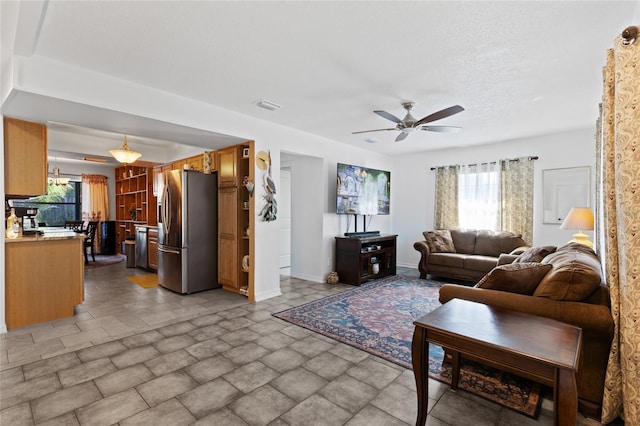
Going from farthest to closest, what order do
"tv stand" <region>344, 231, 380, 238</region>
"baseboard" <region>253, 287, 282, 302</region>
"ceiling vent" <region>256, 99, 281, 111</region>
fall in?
1. "tv stand" <region>344, 231, 380, 238</region>
2. "baseboard" <region>253, 287, 282, 302</region>
3. "ceiling vent" <region>256, 99, 281, 111</region>

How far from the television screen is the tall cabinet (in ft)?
5.34

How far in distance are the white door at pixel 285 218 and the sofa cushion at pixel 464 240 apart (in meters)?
3.25

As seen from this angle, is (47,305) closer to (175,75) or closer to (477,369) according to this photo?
(175,75)

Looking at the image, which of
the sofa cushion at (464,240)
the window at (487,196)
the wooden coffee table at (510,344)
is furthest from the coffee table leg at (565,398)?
the window at (487,196)

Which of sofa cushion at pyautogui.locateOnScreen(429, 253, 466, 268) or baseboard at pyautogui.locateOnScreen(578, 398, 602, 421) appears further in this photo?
sofa cushion at pyautogui.locateOnScreen(429, 253, 466, 268)

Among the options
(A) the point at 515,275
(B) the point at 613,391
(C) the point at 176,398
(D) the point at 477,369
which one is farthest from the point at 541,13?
(C) the point at 176,398

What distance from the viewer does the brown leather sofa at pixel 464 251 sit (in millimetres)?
5160

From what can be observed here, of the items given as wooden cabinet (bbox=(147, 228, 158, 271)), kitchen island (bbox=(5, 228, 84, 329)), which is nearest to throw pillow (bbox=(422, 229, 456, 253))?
wooden cabinet (bbox=(147, 228, 158, 271))

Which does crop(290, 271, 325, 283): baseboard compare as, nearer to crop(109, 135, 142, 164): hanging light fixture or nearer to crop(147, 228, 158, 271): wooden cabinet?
crop(147, 228, 158, 271): wooden cabinet

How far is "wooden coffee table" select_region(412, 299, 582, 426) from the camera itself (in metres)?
1.25

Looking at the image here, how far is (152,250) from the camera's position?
6012 mm

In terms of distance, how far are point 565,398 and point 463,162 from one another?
556 cm

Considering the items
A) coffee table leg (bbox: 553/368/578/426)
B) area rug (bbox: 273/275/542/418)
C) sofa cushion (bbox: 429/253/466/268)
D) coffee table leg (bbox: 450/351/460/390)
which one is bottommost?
area rug (bbox: 273/275/542/418)

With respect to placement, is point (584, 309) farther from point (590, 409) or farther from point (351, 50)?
point (351, 50)
